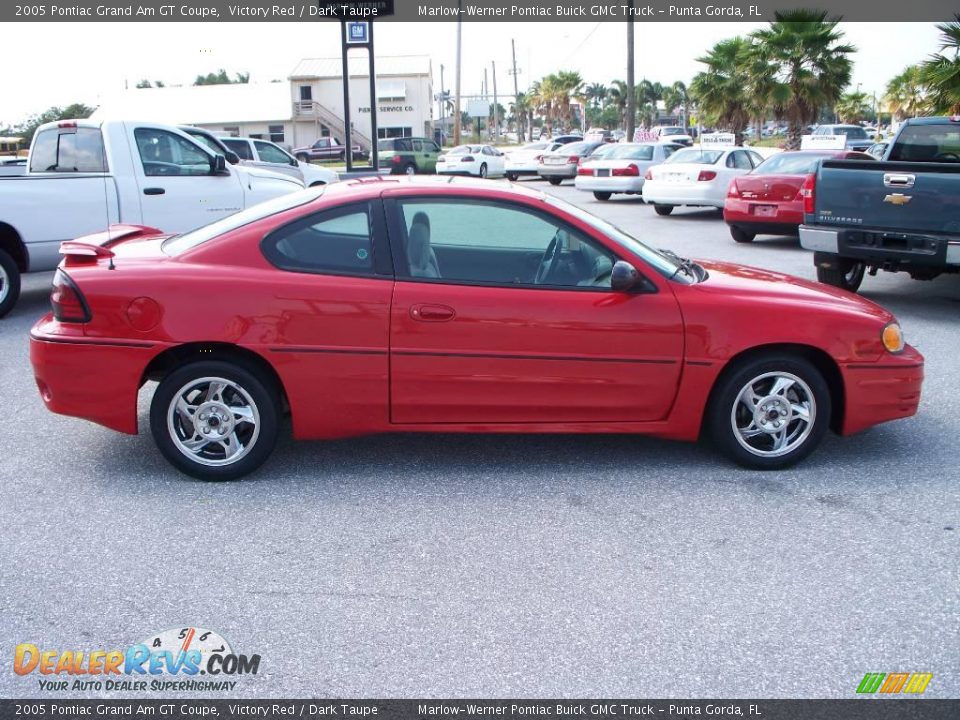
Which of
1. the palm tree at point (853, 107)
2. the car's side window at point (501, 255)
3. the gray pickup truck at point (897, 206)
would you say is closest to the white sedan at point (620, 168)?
the gray pickup truck at point (897, 206)

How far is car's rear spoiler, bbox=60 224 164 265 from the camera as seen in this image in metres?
4.97

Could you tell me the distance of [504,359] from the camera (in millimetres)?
4766

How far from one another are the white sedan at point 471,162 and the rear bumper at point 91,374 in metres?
28.3

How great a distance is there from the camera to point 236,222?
5.09 metres

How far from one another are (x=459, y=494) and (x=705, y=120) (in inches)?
1340

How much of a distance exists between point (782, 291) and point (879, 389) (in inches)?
28.4

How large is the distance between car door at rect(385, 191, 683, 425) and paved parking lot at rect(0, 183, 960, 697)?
40 cm

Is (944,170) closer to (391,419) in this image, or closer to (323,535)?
(391,419)

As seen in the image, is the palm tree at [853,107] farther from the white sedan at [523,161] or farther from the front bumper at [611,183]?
the front bumper at [611,183]

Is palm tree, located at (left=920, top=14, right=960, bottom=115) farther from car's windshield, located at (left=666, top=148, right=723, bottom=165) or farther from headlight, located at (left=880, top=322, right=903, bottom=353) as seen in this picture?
headlight, located at (left=880, top=322, right=903, bottom=353)

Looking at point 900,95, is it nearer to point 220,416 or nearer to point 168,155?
point 168,155

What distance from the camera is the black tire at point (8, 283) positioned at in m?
8.85

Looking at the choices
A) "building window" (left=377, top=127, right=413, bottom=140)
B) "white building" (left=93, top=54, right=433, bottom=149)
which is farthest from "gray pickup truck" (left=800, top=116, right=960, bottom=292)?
"building window" (left=377, top=127, right=413, bottom=140)

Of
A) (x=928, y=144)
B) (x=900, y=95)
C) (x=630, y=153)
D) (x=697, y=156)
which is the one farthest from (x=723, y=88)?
(x=928, y=144)
